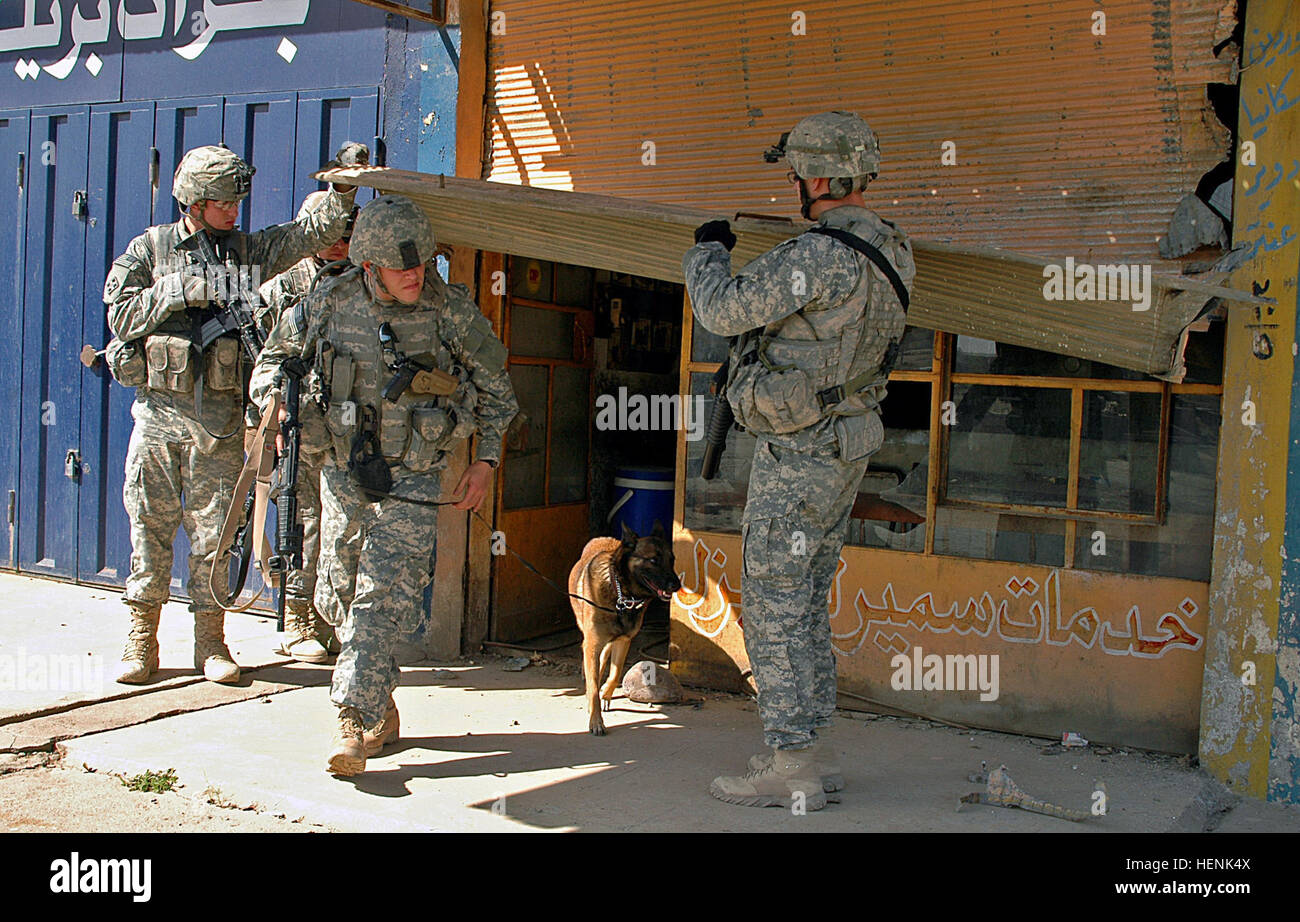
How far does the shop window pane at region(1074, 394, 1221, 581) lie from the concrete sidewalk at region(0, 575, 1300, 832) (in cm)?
75

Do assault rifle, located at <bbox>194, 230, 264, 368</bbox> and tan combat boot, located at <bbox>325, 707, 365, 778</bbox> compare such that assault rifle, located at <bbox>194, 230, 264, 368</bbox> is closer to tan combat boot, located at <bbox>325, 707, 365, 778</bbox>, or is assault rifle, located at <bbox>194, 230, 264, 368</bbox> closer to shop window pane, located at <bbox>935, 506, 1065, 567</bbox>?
tan combat boot, located at <bbox>325, 707, 365, 778</bbox>

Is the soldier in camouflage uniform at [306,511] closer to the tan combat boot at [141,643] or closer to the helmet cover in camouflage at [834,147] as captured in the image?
the tan combat boot at [141,643]

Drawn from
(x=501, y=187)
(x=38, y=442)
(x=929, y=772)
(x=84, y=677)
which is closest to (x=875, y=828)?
(x=929, y=772)

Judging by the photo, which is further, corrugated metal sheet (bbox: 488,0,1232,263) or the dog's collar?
the dog's collar

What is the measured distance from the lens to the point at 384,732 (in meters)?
4.47

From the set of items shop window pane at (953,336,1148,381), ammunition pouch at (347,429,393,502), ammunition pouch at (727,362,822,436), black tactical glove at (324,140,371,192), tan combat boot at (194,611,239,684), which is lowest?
tan combat boot at (194,611,239,684)

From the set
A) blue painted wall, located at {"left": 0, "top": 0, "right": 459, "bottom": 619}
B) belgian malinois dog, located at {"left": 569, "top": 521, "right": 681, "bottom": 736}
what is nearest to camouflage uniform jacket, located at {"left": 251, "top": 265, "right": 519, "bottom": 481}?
belgian malinois dog, located at {"left": 569, "top": 521, "right": 681, "bottom": 736}

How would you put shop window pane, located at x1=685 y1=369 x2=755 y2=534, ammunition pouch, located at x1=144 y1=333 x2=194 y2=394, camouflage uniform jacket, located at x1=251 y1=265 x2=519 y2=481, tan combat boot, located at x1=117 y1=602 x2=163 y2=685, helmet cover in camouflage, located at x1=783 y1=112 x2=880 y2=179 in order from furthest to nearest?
1. shop window pane, located at x1=685 y1=369 x2=755 y2=534
2. tan combat boot, located at x1=117 y1=602 x2=163 y2=685
3. ammunition pouch, located at x1=144 y1=333 x2=194 y2=394
4. camouflage uniform jacket, located at x1=251 y1=265 x2=519 y2=481
5. helmet cover in camouflage, located at x1=783 y1=112 x2=880 y2=179

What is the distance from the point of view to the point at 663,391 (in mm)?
7648

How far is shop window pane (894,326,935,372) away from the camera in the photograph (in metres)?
4.95

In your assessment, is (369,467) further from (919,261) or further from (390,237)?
(919,261)

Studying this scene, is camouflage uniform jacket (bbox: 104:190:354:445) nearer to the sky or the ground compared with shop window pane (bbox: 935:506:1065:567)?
nearer to the sky

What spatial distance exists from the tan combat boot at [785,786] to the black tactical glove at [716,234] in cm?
176

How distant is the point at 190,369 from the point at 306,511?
3.34ft
